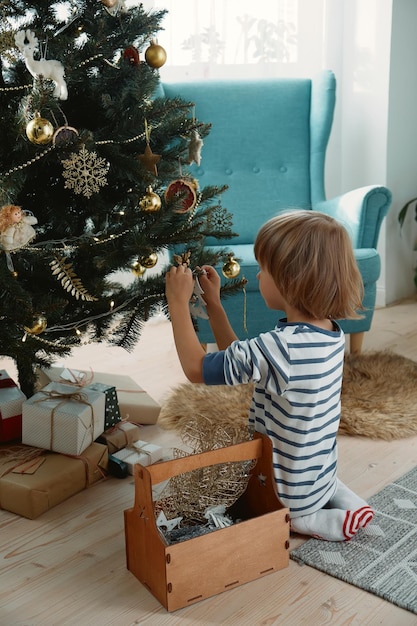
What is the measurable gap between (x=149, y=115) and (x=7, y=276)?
501mm

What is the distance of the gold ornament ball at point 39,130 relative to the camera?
142cm

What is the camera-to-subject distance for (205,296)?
5.57ft

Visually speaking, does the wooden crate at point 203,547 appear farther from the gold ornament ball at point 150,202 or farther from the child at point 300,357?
the gold ornament ball at point 150,202

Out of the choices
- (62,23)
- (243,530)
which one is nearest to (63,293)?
(62,23)

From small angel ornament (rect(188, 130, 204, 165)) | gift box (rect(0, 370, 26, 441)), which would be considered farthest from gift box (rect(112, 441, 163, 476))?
small angel ornament (rect(188, 130, 204, 165))

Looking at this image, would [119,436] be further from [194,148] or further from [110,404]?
[194,148]

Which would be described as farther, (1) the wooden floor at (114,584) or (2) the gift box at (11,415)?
(2) the gift box at (11,415)

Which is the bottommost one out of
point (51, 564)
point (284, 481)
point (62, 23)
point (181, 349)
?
point (51, 564)

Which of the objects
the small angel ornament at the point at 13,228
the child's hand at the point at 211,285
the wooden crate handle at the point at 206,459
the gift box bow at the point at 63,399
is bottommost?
the gift box bow at the point at 63,399

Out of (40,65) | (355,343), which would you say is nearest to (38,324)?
(40,65)

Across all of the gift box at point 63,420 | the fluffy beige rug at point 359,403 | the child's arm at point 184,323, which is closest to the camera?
the child's arm at point 184,323

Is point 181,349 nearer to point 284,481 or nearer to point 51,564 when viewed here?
point 284,481

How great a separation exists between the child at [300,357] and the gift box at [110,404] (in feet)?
1.51

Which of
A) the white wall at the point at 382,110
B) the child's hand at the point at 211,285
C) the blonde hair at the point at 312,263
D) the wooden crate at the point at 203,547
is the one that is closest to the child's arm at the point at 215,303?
the child's hand at the point at 211,285
